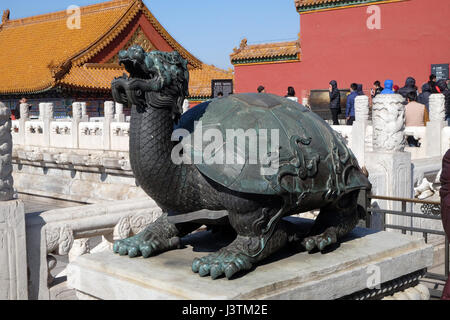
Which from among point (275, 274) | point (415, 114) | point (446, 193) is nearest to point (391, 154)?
point (446, 193)

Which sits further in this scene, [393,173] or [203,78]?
[203,78]

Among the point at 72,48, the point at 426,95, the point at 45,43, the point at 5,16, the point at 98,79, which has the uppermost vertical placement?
the point at 5,16

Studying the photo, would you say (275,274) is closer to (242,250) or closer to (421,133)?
(242,250)

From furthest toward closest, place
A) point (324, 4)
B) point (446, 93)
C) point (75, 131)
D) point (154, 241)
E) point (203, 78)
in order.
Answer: point (203, 78) < point (324, 4) < point (75, 131) < point (446, 93) < point (154, 241)

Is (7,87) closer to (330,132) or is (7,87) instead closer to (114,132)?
(114,132)

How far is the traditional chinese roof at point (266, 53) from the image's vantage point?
17.8 meters

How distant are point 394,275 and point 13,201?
7.13 feet

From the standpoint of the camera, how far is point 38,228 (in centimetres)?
361

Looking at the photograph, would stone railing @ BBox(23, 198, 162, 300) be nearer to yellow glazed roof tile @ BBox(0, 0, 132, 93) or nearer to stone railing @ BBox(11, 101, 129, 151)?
stone railing @ BBox(11, 101, 129, 151)

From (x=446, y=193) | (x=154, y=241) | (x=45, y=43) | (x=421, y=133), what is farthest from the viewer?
(x=45, y=43)

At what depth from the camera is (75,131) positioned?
12.2m

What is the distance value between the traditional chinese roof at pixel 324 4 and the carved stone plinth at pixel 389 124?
11473 mm

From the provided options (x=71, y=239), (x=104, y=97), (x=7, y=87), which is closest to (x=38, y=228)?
(x=71, y=239)

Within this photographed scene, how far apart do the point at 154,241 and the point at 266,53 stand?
15.7 m
